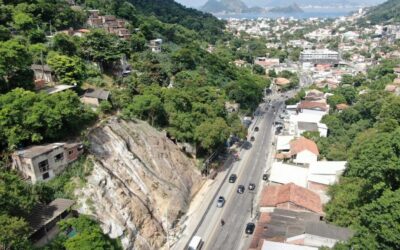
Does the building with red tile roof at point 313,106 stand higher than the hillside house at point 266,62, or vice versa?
the building with red tile roof at point 313,106

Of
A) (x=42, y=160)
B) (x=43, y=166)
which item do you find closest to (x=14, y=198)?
(x=42, y=160)

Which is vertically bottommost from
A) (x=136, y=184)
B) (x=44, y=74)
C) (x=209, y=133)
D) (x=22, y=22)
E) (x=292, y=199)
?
(x=292, y=199)

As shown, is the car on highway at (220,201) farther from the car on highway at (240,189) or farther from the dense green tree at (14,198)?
the dense green tree at (14,198)

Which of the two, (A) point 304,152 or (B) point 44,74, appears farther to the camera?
(A) point 304,152

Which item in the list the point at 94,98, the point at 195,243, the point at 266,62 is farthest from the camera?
the point at 266,62

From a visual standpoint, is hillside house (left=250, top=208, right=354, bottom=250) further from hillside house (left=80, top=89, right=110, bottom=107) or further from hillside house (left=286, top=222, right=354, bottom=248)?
hillside house (left=80, top=89, right=110, bottom=107)

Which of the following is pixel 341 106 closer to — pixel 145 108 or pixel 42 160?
pixel 145 108

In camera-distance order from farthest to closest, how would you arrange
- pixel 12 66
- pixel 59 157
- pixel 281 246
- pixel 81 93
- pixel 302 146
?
1. pixel 302 146
2. pixel 81 93
3. pixel 12 66
4. pixel 59 157
5. pixel 281 246

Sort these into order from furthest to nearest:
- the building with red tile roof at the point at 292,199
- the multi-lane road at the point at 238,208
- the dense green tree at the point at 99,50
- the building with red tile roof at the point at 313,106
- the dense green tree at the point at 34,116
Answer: the building with red tile roof at the point at 313,106 → the dense green tree at the point at 99,50 → the building with red tile roof at the point at 292,199 → the multi-lane road at the point at 238,208 → the dense green tree at the point at 34,116

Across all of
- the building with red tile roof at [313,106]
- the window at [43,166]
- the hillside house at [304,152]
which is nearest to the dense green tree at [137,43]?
the building with red tile roof at [313,106]
